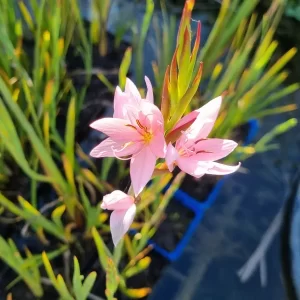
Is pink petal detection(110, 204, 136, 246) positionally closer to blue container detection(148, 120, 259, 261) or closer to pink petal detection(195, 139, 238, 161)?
pink petal detection(195, 139, 238, 161)

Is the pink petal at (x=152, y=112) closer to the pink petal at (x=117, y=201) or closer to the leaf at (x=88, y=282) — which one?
the pink petal at (x=117, y=201)

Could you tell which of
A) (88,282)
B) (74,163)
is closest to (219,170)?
(88,282)

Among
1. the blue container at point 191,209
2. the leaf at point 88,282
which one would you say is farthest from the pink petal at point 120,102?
the blue container at point 191,209

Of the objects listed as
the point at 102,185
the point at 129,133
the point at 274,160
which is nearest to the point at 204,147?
the point at 129,133

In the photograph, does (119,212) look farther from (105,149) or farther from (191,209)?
(191,209)

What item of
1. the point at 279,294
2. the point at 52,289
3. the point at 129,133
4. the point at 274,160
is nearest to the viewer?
the point at 129,133

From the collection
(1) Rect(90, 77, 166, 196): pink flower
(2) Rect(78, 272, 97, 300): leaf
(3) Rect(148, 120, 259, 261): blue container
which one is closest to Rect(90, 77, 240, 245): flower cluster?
(1) Rect(90, 77, 166, 196): pink flower

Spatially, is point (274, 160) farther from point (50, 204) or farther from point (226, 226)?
point (50, 204)
